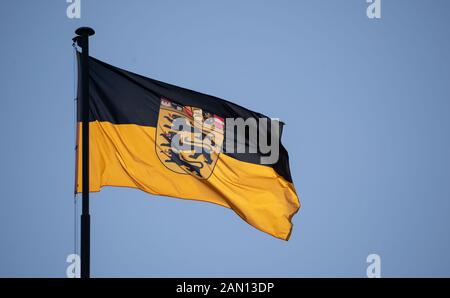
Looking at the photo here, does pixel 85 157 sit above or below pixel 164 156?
below

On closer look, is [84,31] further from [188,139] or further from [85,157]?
[188,139]

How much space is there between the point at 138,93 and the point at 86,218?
424 cm

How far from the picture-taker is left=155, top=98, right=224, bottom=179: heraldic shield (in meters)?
13.9

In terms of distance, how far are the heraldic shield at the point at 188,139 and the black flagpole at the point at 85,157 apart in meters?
3.03

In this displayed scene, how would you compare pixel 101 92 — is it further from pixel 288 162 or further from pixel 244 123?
pixel 288 162

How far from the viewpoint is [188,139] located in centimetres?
1411

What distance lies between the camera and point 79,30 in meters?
11.3

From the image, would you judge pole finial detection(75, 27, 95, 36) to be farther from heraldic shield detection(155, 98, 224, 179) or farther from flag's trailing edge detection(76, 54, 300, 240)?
heraldic shield detection(155, 98, 224, 179)

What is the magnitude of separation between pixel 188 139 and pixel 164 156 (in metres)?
0.71

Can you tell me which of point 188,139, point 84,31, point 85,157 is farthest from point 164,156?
point 84,31

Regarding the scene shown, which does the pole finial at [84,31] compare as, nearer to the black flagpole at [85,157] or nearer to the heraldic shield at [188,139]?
the black flagpole at [85,157]

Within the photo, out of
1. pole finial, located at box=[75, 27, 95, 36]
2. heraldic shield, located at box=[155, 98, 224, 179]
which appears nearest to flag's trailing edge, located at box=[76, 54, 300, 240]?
heraldic shield, located at box=[155, 98, 224, 179]

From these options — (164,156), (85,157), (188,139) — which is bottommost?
(85,157)
